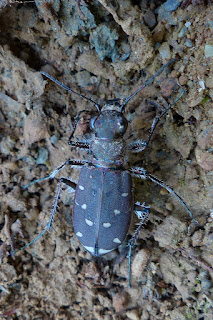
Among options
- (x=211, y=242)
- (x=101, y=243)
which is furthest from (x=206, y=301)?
(x=101, y=243)

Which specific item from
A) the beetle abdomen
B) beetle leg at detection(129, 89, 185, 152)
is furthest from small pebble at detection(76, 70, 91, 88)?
the beetle abdomen

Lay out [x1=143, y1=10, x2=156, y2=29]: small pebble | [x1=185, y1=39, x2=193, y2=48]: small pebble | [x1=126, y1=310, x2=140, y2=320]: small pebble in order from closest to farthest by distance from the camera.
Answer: [x1=185, y1=39, x2=193, y2=48]: small pebble < [x1=143, y1=10, x2=156, y2=29]: small pebble < [x1=126, y1=310, x2=140, y2=320]: small pebble

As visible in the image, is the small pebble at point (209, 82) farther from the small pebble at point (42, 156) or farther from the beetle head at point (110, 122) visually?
the small pebble at point (42, 156)

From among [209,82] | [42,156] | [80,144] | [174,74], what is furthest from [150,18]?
[42,156]

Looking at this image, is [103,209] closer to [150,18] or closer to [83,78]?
[83,78]

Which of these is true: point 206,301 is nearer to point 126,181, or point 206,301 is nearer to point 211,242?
point 211,242

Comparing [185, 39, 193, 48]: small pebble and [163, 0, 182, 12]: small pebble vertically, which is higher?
[163, 0, 182, 12]: small pebble

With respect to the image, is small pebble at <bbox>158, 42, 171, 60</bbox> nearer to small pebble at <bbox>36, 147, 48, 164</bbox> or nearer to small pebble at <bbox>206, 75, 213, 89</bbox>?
small pebble at <bbox>206, 75, 213, 89</bbox>

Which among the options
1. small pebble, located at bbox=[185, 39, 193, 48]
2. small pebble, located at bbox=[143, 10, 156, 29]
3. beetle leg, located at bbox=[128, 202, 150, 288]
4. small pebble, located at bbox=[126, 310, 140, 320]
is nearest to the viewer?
small pebble, located at bbox=[185, 39, 193, 48]
